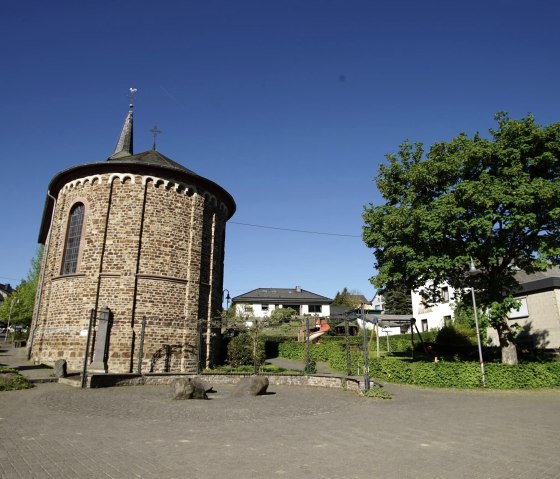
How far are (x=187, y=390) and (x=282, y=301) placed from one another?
46.3 meters

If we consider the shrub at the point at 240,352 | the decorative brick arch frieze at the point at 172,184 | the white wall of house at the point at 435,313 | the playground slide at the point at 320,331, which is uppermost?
the decorative brick arch frieze at the point at 172,184

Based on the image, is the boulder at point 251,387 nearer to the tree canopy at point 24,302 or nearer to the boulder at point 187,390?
the boulder at point 187,390

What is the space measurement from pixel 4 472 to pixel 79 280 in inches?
629

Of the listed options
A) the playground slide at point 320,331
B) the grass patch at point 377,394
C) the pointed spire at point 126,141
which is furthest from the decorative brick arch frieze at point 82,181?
the playground slide at point 320,331

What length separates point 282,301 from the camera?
58.4 meters

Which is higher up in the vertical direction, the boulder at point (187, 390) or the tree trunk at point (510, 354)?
the tree trunk at point (510, 354)

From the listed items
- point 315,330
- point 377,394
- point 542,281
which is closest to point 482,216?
point 377,394

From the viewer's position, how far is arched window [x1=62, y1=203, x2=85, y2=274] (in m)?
20.5

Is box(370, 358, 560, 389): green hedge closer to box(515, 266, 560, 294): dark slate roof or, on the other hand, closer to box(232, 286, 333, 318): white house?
box(515, 266, 560, 294): dark slate roof

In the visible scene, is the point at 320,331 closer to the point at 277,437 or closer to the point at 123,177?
the point at 123,177

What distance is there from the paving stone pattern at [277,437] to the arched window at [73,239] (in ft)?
30.4

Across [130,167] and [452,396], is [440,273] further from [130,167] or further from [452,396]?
[130,167]

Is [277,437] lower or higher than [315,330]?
lower

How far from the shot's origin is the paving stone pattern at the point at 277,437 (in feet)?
17.5
